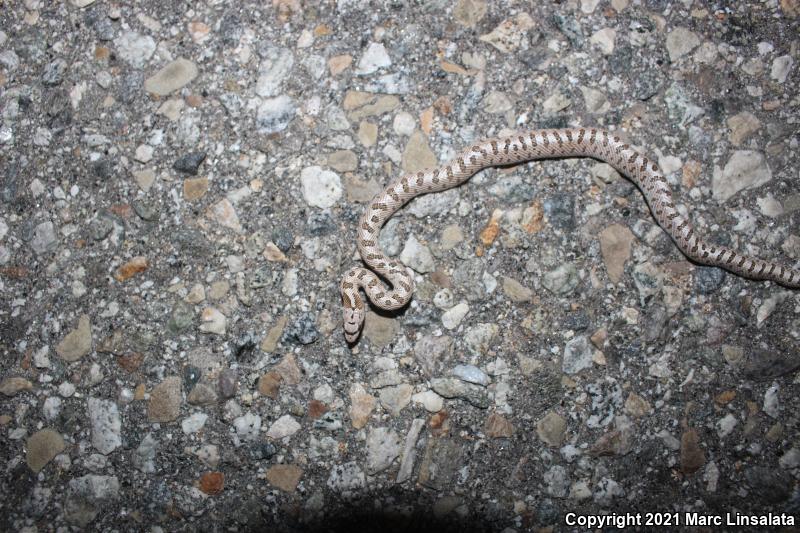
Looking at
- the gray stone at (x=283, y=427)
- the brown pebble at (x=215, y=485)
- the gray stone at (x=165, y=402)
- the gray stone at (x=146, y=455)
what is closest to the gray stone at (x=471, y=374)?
the gray stone at (x=283, y=427)

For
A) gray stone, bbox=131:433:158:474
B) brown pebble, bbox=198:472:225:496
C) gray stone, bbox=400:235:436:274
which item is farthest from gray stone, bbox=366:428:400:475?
gray stone, bbox=131:433:158:474

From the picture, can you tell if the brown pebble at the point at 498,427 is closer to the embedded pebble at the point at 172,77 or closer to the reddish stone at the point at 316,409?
the reddish stone at the point at 316,409

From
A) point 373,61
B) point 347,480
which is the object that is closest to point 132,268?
point 347,480

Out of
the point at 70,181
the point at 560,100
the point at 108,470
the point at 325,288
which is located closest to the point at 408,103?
the point at 560,100

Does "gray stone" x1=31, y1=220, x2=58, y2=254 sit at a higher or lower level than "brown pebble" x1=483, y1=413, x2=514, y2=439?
higher

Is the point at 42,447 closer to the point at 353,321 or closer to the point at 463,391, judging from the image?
the point at 353,321

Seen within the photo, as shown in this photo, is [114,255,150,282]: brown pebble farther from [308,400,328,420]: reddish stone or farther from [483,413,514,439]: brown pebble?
[483,413,514,439]: brown pebble

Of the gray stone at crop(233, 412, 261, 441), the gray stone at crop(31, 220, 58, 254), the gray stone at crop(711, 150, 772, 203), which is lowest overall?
the gray stone at crop(233, 412, 261, 441)

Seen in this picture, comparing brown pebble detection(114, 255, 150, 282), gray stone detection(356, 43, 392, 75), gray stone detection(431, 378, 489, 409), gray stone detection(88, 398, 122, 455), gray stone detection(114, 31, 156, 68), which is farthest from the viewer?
gray stone detection(114, 31, 156, 68)

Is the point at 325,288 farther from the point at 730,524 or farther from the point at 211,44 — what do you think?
the point at 730,524
